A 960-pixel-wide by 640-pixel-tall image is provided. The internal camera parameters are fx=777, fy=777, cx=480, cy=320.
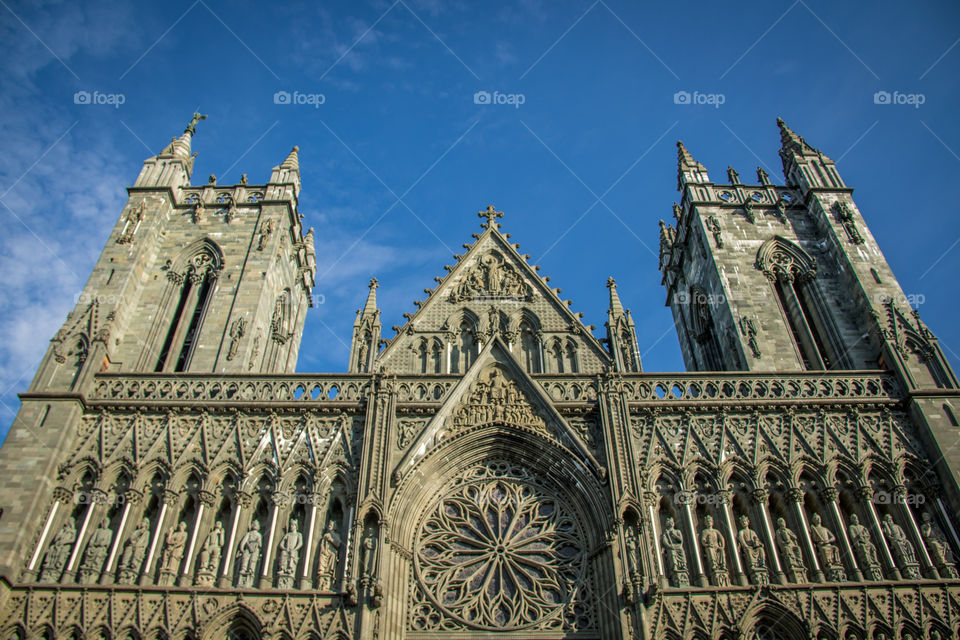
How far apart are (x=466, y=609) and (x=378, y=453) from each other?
345cm

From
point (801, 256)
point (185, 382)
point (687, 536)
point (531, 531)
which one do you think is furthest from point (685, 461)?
point (185, 382)

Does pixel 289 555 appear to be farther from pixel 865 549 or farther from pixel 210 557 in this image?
pixel 865 549

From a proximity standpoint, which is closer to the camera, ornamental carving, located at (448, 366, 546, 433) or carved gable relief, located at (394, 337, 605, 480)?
carved gable relief, located at (394, 337, 605, 480)

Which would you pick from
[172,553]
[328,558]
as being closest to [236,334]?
[172,553]

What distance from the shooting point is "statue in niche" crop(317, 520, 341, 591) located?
1403cm

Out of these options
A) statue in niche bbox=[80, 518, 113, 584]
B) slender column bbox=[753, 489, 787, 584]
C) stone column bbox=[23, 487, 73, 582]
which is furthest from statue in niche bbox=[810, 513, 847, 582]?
stone column bbox=[23, 487, 73, 582]

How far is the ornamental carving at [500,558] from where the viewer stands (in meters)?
14.2

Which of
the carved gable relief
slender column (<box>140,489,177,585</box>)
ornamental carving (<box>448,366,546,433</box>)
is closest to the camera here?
slender column (<box>140,489,177,585</box>)

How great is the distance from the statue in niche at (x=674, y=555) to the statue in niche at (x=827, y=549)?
2.55m

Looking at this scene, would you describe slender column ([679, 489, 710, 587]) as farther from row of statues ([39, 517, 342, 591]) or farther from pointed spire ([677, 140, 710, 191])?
pointed spire ([677, 140, 710, 191])

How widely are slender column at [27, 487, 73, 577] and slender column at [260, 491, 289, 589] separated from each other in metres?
4.04

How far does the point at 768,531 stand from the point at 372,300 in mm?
11319

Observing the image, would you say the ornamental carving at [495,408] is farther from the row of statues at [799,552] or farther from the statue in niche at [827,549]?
the statue in niche at [827,549]

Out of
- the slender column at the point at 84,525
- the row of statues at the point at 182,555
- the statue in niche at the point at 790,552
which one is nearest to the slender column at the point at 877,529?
the statue in niche at the point at 790,552
